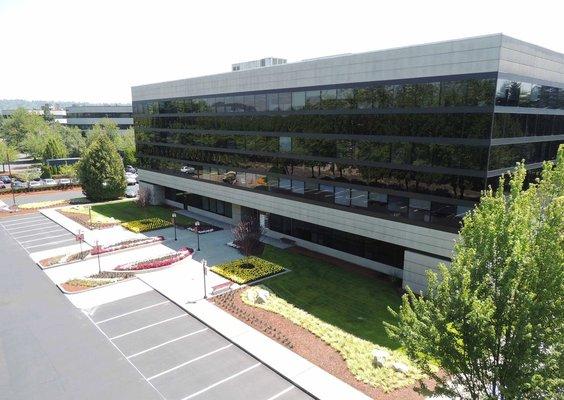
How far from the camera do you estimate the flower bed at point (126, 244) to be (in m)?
34.8

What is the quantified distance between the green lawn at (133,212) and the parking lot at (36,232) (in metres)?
6.35

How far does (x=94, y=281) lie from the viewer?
28312 millimetres

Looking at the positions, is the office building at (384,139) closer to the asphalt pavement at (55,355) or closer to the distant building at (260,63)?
the distant building at (260,63)

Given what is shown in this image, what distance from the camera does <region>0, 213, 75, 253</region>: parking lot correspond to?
123ft

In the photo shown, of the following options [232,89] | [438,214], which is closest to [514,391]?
[438,214]

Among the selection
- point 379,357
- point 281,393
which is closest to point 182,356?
point 281,393

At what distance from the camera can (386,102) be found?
26328 millimetres

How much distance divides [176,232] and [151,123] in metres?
19.0

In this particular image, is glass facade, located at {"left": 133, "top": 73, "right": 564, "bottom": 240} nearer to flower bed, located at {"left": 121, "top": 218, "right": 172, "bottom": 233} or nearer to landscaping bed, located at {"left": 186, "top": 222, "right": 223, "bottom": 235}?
landscaping bed, located at {"left": 186, "top": 222, "right": 223, "bottom": 235}

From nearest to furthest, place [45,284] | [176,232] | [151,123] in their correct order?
1. [45,284]
2. [176,232]
3. [151,123]

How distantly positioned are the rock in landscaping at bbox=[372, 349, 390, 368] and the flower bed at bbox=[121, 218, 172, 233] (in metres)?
29.8

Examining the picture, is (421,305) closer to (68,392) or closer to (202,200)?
(68,392)

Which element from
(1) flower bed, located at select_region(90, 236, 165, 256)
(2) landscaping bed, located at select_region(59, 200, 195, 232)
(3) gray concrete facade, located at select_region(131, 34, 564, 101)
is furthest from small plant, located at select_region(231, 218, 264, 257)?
(3) gray concrete facade, located at select_region(131, 34, 564, 101)

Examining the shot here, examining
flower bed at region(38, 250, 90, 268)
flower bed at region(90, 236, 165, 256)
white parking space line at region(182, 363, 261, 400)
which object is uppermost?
flower bed at region(90, 236, 165, 256)
